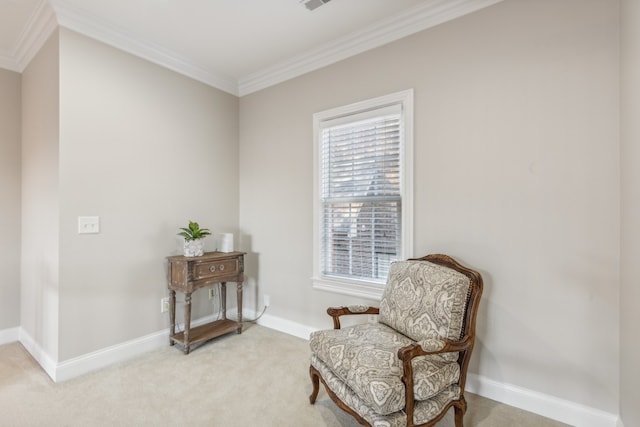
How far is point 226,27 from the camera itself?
2.57 metres

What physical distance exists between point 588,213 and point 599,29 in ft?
3.37

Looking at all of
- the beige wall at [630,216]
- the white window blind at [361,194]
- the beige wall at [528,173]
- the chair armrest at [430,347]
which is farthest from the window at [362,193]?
the beige wall at [630,216]

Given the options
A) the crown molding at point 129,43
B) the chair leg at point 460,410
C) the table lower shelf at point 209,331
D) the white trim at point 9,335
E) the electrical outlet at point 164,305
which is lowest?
the white trim at point 9,335

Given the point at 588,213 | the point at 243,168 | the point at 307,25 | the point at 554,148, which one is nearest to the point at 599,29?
the point at 554,148

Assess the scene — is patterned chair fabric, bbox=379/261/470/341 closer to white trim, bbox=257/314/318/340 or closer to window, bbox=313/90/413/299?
window, bbox=313/90/413/299

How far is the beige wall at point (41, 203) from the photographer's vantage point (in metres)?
2.38

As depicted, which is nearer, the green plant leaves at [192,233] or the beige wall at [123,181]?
the beige wall at [123,181]

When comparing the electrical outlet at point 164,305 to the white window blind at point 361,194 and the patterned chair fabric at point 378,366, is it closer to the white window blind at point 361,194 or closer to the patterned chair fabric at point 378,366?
the white window blind at point 361,194

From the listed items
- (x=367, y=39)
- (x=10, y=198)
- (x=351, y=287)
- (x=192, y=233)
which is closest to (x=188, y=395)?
(x=192, y=233)

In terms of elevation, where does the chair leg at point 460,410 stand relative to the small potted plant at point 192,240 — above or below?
below

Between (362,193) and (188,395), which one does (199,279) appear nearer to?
(188,395)

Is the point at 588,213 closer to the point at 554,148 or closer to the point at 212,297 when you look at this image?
the point at 554,148

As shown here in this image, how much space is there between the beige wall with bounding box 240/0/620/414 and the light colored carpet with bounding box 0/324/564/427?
1.56ft

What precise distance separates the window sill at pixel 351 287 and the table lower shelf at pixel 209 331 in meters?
A: 0.91
